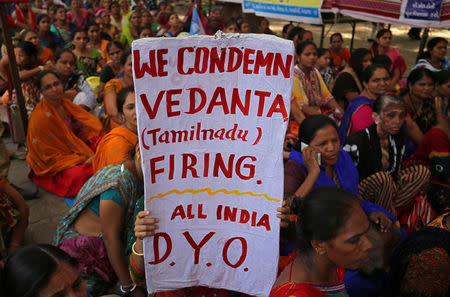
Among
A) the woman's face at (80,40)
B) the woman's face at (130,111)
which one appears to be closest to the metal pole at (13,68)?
the woman's face at (130,111)

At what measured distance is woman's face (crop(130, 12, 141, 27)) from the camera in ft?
27.5

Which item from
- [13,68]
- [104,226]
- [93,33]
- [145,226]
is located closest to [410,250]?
[145,226]

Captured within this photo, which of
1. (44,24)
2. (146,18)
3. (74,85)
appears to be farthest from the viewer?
(146,18)

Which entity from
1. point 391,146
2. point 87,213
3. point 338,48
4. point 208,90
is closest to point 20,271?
point 87,213

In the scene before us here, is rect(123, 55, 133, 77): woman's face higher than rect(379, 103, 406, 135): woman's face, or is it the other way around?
rect(379, 103, 406, 135): woman's face

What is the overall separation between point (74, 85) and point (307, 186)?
13.6 ft

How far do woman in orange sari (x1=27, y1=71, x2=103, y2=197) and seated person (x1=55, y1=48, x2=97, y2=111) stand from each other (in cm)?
78

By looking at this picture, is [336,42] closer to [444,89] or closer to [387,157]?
[444,89]

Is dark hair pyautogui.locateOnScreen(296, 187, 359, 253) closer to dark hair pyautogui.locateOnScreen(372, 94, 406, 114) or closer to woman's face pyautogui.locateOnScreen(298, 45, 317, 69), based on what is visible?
dark hair pyautogui.locateOnScreen(372, 94, 406, 114)

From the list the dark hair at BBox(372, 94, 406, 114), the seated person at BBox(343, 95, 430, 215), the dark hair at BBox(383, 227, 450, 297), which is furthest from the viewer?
the dark hair at BBox(372, 94, 406, 114)

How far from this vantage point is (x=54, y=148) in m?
4.17

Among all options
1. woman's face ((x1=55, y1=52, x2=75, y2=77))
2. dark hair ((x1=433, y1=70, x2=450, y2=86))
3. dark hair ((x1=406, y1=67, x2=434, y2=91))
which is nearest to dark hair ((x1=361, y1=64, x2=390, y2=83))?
dark hair ((x1=406, y1=67, x2=434, y2=91))

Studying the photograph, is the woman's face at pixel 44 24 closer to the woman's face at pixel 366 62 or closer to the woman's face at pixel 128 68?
the woman's face at pixel 128 68

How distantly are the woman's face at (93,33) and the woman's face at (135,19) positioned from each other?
1594mm
